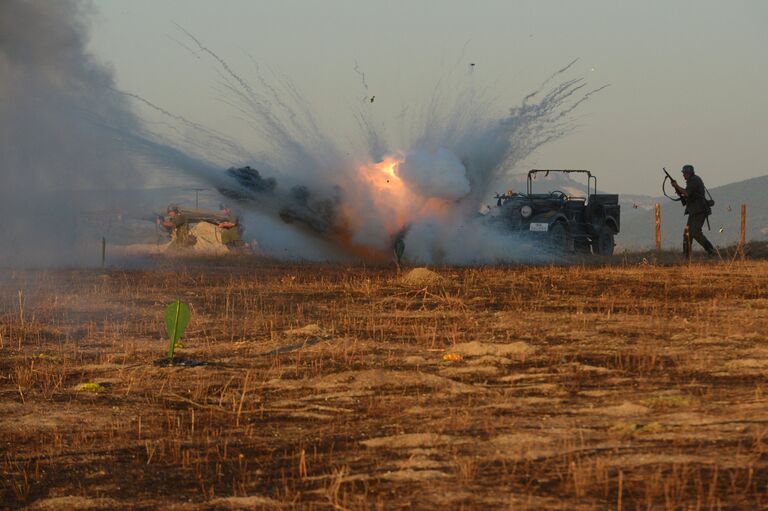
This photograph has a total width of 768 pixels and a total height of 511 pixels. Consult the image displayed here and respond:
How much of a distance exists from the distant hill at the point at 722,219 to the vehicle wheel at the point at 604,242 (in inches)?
2468

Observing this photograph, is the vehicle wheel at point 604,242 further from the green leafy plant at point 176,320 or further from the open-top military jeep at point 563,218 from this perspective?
the green leafy plant at point 176,320

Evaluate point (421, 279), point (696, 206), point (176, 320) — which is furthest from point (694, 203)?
point (176, 320)

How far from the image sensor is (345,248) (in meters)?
27.5

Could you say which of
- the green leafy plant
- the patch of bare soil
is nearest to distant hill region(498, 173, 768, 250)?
the patch of bare soil

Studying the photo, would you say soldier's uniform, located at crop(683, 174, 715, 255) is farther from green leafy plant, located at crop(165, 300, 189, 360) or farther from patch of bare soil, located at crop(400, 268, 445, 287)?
green leafy plant, located at crop(165, 300, 189, 360)

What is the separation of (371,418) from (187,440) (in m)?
1.20

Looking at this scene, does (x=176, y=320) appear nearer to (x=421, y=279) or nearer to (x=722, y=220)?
(x=421, y=279)

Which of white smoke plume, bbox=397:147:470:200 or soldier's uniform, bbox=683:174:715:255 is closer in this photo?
soldier's uniform, bbox=683:174:715:255

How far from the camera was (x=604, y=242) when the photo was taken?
1188 inches

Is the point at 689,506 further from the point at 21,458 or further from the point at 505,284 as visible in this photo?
the point at 505,284

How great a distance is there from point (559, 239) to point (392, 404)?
65.9 ft

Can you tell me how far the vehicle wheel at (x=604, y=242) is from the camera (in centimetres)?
2989

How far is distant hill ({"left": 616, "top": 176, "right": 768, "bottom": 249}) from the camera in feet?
323

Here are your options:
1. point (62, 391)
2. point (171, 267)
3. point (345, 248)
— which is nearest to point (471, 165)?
point (345, 248)
